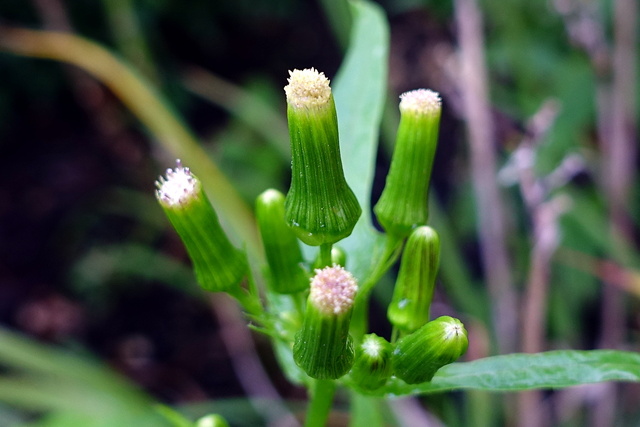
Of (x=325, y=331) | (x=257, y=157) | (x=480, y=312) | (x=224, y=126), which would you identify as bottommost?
(x=325, y=331)

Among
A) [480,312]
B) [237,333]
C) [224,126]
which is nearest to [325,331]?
[480,312]

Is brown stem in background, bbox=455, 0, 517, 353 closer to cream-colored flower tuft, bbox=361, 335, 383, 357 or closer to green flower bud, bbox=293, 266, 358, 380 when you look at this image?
cream-colored flower tuft, bbox=361, 335, 383, 357

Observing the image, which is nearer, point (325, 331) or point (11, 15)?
point (325, 331)

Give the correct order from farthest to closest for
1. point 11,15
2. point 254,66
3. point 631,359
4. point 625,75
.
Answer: point 254,66
point 11,15
point 625,75
point 631,359

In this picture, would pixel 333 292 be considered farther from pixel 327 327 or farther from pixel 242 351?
pixel 242 351

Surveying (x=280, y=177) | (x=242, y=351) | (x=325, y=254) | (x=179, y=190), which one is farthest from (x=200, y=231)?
(x=280, y=177)

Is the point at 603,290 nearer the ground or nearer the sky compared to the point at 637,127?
nearer the ground

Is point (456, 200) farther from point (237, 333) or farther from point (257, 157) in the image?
point (237, 333)
